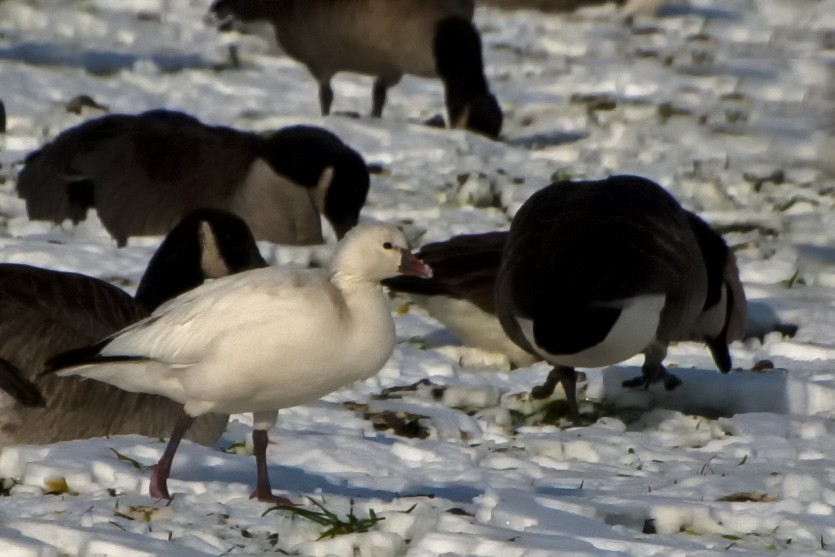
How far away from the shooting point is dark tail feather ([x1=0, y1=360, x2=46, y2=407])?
4965mm

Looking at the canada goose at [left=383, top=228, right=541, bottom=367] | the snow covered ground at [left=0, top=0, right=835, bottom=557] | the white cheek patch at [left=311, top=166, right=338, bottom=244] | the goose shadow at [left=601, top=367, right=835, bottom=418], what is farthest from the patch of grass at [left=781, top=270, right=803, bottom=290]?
the white cheek patch at [left=311, top=166, right=338, bottom=244]

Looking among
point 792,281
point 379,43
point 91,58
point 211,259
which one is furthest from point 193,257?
point 91,58

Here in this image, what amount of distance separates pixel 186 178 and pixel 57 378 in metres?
3.73

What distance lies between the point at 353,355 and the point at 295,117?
23.7ft

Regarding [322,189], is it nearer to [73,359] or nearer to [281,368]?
[73,359]

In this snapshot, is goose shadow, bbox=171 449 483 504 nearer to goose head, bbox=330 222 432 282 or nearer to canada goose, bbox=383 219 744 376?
goose head, bbox=330 222 432 282

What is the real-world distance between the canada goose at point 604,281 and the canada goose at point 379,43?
5.14 meters

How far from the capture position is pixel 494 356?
7074 mm

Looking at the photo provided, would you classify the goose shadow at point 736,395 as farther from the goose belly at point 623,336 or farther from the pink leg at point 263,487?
the pink leg at point 263,487

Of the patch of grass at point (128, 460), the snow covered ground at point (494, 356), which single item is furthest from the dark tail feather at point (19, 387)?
the patch of grass at point (128, 460)

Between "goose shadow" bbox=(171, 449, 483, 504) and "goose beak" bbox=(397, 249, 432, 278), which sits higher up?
"goose beak" bbox=(397, 249, 432, 278)

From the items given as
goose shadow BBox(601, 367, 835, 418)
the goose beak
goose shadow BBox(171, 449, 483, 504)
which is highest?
the goose beak

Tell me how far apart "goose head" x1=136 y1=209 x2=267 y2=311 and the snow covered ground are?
0.73 m

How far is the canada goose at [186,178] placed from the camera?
880cm
